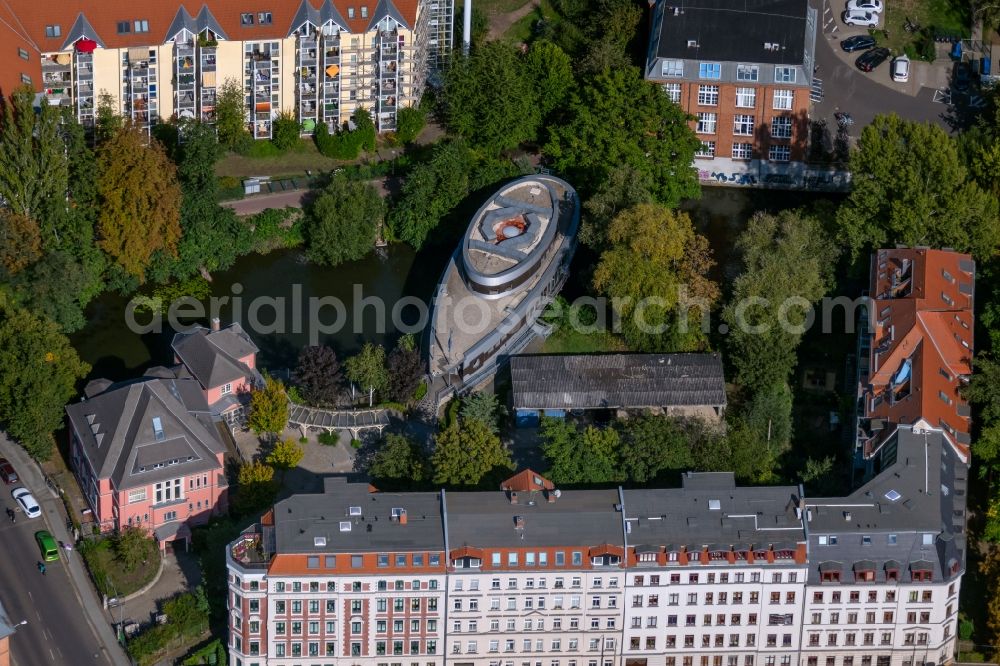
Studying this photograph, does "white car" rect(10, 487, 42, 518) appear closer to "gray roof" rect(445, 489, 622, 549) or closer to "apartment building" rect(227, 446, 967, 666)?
"apartment building" rect(227, 446, 967, 666)

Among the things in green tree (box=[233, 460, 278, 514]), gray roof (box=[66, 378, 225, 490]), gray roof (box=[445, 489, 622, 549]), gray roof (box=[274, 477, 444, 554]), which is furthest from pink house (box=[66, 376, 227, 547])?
gray roof (box=[445, 489, 622, 549])

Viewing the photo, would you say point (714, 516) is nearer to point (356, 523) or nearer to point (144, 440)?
point (356, 523)

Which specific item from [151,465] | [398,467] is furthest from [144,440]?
[398,467]

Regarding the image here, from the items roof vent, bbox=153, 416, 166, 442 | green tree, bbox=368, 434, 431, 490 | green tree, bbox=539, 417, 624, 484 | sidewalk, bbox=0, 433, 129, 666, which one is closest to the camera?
sidewalk, bbox=0, 433, 129, 666

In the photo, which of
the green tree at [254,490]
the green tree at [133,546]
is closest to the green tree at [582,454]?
the green tree at [254,490]

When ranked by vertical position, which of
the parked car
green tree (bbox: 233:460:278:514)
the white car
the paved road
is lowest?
the paved road

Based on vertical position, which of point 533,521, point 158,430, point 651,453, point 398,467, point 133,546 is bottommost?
point 133,546

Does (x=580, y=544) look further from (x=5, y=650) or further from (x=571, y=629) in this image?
(x=5, y=650)

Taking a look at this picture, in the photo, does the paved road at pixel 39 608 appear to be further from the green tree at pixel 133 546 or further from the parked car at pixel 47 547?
the green tree at pixel 133 546
